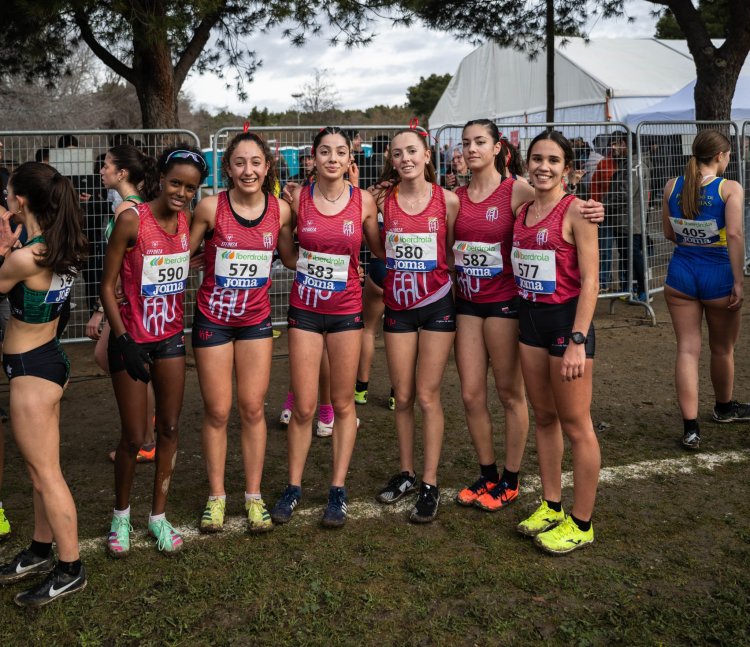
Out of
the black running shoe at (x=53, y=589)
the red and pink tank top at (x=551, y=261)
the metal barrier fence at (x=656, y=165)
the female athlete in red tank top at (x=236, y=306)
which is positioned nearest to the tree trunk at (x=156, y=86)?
the metal barrier fence at (x=656, y=165)

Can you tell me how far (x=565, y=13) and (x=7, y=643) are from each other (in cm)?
1287

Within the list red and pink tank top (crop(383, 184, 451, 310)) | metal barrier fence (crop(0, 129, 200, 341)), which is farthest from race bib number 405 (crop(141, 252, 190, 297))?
metal barrier fence (crop(0, 129, 200, 341))

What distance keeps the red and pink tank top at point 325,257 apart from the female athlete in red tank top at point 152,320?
0.61 metres

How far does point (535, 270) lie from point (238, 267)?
151cm

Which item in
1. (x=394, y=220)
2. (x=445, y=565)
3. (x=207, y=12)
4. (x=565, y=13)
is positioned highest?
(x=565, y=13)

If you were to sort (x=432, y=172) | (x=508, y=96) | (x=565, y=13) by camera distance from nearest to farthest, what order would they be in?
(x=432, y=172) → (x=565, y=13) → (x=508, y=96)

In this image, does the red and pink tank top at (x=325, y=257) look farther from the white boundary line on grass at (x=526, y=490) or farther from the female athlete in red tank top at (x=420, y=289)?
the white boundary line on grass at (x=526, y=490)

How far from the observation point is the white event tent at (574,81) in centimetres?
1869

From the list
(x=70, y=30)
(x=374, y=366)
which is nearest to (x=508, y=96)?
(x=70, y=30)

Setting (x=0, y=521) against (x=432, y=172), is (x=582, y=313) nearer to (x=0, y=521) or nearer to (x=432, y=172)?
(x=432, y=172)

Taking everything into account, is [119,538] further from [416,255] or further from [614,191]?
[614,191]

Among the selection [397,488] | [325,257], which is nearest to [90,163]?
[325,257]

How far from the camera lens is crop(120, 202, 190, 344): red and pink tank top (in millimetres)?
3729

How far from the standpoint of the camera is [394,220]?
4211 millimetres
